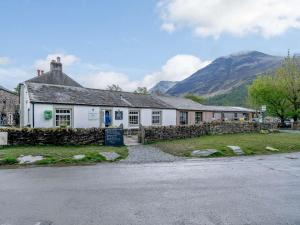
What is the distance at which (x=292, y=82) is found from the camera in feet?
124

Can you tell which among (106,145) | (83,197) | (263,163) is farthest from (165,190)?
(106,145)

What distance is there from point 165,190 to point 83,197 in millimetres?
2153

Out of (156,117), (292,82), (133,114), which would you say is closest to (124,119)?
(133,114)

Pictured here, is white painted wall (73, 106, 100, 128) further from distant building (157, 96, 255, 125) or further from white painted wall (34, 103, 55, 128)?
distant building (157, 96, 255, 125)

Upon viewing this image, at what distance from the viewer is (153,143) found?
18.3 m

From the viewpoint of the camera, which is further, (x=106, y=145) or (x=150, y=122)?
(x=150, y=122)

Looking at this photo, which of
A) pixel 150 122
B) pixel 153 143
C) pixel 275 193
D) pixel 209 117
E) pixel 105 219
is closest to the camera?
pixel 105 219

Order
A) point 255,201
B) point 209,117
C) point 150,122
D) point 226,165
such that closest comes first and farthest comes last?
point 255,201, point 226,165, point 150,122, point 209,117

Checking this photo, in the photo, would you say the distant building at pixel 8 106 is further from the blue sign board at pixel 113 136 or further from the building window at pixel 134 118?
the blue sign board at pixel 113 136

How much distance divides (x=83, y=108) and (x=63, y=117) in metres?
1.95

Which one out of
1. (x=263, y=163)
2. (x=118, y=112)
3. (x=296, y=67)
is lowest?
(x=263, y=163)

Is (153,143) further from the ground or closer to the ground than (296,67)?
closer to the ground

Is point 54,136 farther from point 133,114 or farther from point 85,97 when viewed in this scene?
point 133,114

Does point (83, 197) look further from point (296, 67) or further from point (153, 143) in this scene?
point (296, 67)
